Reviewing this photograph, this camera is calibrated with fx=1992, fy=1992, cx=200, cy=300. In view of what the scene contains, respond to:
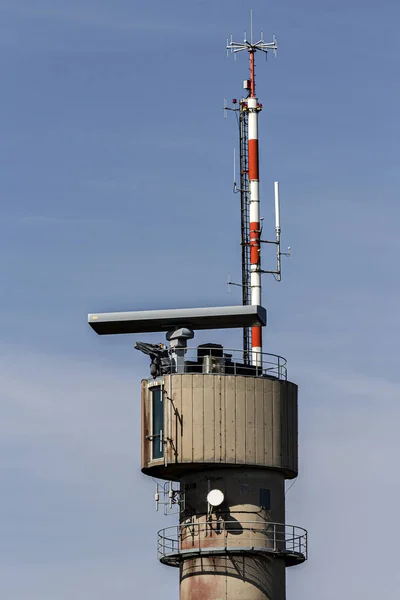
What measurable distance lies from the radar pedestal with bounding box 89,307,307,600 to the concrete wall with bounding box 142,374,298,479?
4 cm

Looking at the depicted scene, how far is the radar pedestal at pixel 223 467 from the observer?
88875 mm

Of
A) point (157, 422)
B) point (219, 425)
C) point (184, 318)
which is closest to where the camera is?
point (219, 425)

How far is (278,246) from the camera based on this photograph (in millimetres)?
105438

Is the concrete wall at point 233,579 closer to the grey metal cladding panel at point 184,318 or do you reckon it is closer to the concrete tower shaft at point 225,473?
the concrete tower shaft at point 225,473

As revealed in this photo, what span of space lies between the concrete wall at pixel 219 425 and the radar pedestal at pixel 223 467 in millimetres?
45

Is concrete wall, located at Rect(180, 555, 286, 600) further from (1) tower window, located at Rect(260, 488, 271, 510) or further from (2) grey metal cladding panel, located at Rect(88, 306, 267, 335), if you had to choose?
(2) grey metal cladding panel, located at Rect(88, 306, 267, 335)

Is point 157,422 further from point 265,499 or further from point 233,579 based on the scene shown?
point 233,579

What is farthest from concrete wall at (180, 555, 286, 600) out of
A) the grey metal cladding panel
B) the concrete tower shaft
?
the grey metal cladding panel

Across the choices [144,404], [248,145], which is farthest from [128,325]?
[248,145]

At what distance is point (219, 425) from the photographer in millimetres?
89250

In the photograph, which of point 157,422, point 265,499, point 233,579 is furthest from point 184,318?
point 233,579

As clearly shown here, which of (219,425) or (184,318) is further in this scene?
(184,318)

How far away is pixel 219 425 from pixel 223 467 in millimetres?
1905

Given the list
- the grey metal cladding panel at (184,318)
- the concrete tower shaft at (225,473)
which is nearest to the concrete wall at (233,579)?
the concrete tower shaft at (225,473)
